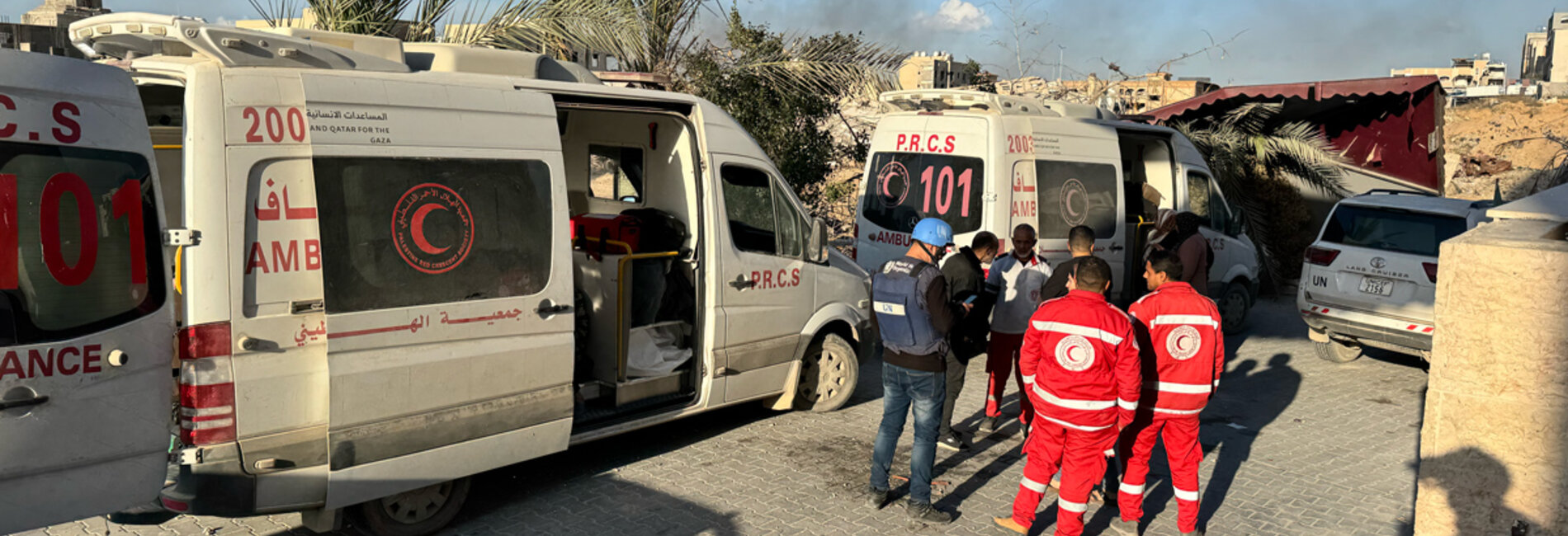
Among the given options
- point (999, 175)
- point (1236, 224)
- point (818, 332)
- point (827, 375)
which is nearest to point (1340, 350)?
point (1236, 224)

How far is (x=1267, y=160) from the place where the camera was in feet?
51.6

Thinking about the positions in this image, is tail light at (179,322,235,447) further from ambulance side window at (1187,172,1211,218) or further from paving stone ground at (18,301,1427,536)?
ambulance side window at (1187,172,1211,218)

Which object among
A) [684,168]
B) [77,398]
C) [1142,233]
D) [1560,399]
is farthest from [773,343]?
[1142,233]

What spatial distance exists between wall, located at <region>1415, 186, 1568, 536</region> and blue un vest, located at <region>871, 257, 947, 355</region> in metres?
2.41

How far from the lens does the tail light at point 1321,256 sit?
384 inches

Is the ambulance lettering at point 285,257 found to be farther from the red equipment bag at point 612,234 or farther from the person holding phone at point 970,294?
the person holding phone at point 970,294

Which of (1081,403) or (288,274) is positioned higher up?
(288,274)

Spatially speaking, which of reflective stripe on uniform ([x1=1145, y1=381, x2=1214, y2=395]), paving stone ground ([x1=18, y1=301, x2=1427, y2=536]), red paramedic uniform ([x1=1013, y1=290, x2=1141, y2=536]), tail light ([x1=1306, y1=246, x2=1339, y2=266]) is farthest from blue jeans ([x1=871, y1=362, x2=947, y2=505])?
tail light ([x1=1306, y1=246, x2=1339, y2=266])

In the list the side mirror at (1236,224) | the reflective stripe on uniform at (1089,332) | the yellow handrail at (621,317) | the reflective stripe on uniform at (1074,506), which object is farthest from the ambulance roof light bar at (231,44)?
the side mirror at (1236,224)

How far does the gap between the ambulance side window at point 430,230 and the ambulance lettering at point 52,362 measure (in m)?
0.93

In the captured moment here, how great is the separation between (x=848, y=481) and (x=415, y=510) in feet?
8.25

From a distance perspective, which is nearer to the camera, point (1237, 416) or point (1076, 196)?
point (1237, 416)

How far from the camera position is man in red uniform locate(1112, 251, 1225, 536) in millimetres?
5281

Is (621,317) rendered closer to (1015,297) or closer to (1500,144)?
(1015,297)
